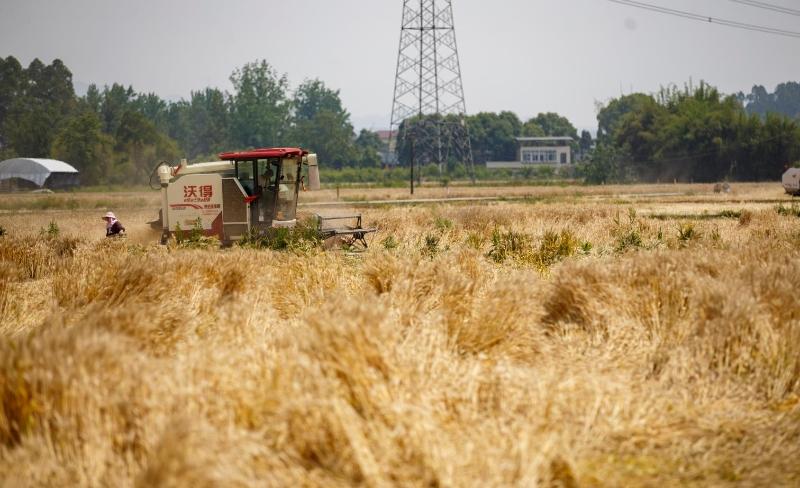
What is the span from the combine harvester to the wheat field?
11158 mm

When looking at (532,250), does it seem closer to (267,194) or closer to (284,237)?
(284,237)

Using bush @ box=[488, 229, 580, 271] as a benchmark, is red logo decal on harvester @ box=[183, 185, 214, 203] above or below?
above

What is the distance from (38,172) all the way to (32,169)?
1341 mm

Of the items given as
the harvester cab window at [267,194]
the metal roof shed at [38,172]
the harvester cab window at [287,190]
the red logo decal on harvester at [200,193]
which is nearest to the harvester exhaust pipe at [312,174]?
the harvester cab window at [287,190]

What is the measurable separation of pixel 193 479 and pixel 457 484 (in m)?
1.67

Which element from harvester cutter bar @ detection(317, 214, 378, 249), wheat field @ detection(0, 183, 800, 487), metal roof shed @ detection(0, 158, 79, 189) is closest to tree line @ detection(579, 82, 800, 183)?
metal roof shed @ detection(0, 158, 79, 189)

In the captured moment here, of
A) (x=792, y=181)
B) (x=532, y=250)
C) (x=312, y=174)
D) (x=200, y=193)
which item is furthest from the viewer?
(x=792, y=181)

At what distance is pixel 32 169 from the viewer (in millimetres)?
92312

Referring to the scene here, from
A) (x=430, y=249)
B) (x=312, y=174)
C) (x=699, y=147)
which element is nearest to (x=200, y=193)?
(x=312, y=174)

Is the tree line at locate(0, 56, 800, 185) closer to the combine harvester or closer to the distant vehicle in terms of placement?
the distant vehicle

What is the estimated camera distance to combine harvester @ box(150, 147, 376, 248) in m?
22.5

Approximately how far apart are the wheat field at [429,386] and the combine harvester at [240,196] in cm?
1116

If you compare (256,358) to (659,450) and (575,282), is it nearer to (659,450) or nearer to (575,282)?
(659,450)

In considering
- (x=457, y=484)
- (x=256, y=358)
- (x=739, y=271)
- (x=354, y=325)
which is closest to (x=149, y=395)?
(x=256, y=358)
